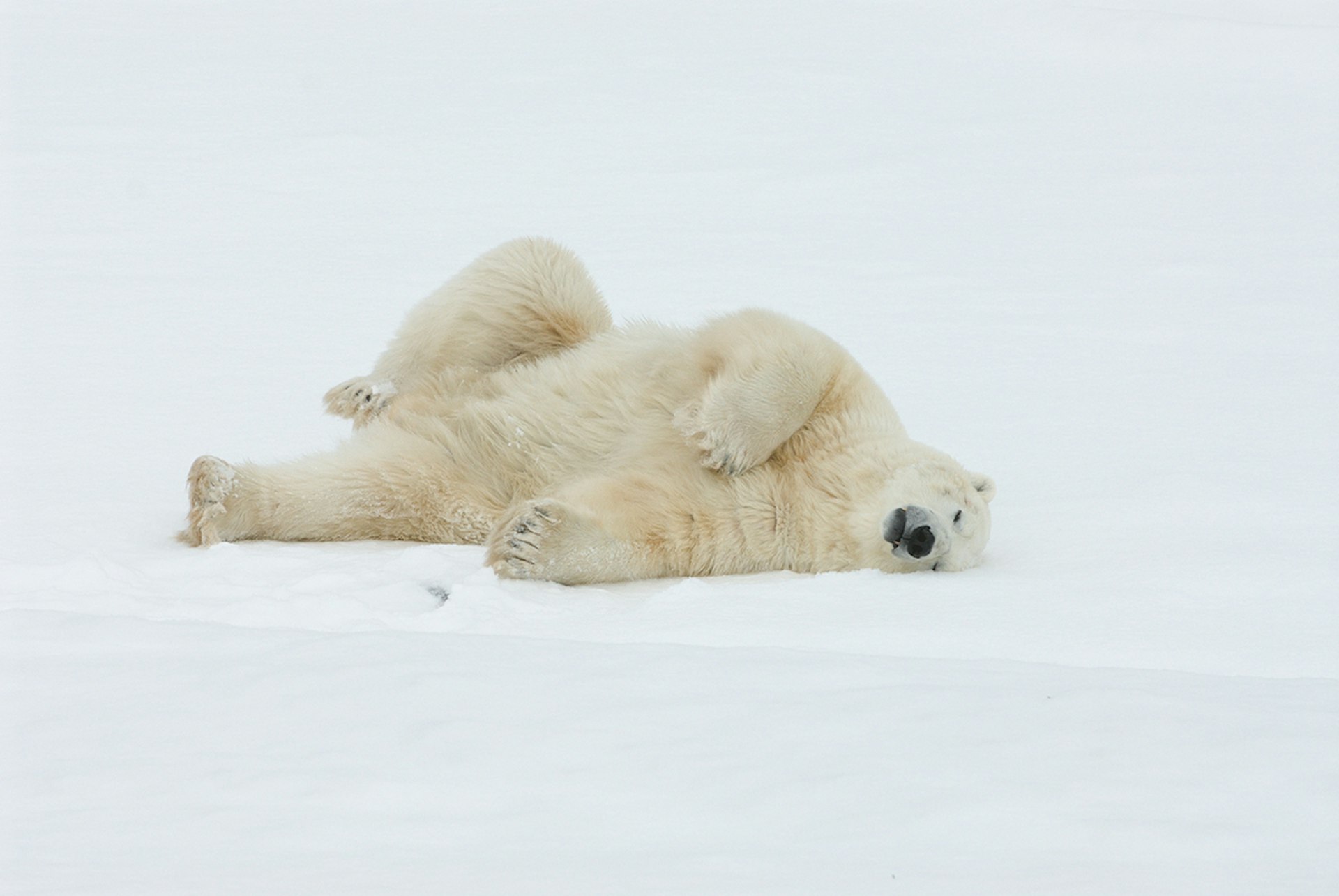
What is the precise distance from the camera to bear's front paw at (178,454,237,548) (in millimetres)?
3777

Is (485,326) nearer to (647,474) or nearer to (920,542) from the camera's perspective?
(647,474)

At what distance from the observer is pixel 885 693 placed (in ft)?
7.77

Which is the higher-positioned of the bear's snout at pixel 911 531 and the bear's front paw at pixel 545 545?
the bear's snout at pixel 911 531

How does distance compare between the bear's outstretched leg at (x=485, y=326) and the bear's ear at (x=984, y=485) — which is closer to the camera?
the bear's ear at (x=984, y=485)

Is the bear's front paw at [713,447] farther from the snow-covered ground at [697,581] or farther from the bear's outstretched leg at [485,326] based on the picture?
the bear's outstretched leg at [485,326]

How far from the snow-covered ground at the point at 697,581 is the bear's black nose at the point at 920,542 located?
0.09 metres

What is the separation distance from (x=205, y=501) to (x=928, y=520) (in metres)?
1.86

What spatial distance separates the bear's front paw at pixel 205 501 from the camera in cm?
378

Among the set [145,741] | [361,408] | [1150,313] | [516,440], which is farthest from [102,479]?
[1150,313]

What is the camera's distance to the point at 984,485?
4.00 m

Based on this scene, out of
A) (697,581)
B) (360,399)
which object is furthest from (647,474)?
(360,399)

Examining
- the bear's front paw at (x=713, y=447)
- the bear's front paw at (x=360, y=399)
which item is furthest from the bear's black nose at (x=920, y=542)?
the bear's front paw at (x=360, y=399)

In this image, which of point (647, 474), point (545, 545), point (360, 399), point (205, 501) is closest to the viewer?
point (545, 545)

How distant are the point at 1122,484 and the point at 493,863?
9.73ft
